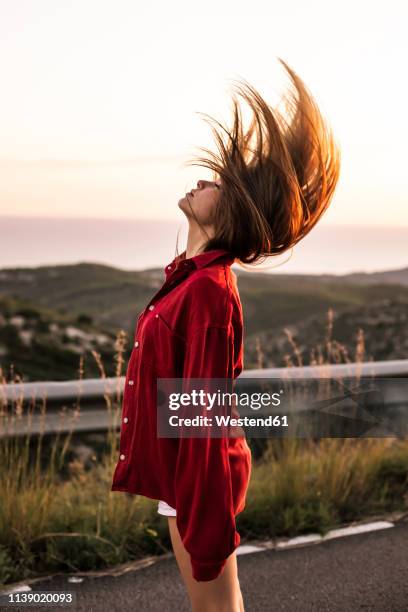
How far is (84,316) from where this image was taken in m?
18.0

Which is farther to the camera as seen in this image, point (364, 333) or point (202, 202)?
point (364, 333)

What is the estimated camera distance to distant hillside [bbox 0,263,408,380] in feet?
45.9

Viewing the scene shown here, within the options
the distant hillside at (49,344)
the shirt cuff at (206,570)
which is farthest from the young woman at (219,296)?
the distant hillside at (49,344)

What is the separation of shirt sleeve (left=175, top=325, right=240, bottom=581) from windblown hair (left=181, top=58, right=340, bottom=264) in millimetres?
342

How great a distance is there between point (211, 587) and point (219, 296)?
0.86 metres

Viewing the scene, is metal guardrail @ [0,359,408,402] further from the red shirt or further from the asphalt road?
the red shirt

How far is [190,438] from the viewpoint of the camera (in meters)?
2.45

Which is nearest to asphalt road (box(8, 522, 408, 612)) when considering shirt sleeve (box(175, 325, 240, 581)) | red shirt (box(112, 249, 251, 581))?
red shirt (box(112, 249, 251, 581))

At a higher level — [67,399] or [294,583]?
[67,399]

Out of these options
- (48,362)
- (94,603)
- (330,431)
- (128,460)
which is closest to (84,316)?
(48,362)

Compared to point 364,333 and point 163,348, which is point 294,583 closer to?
point 163,348

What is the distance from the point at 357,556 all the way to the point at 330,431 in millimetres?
1160

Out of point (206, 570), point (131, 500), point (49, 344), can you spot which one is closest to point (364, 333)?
point (49, 344)

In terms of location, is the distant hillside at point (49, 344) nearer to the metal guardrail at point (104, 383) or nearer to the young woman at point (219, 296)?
the metal guardrail at point (104, 383)
